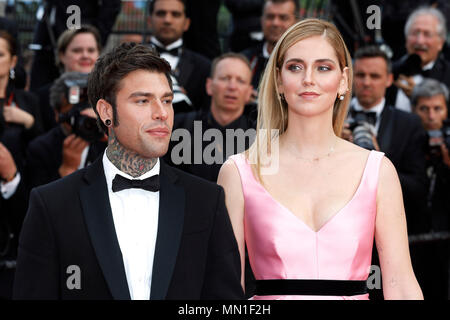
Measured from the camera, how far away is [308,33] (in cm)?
343

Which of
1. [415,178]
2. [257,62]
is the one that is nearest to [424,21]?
[257,62]

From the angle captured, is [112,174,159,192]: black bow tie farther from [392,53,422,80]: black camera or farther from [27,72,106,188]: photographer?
[392,53,422,80]: black camera

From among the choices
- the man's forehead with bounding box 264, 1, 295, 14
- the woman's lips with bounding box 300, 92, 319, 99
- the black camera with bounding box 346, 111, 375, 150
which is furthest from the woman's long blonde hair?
the man's forehead with bounding box 264, 1, 295, 14

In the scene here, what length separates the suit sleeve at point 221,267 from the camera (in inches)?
104

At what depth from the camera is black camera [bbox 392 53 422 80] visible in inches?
262

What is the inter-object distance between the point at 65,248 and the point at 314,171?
131 cm

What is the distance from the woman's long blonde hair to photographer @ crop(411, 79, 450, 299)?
2.30 meters

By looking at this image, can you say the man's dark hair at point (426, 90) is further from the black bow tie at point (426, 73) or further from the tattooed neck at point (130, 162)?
the tattooed neck at point (130, 162)

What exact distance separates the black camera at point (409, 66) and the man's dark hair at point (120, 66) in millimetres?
4259

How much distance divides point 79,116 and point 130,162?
6.83 feet

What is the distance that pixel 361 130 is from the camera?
4.89 metres

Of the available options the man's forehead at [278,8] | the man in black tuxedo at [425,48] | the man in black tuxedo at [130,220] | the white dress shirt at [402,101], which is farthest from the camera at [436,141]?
the man in black tuxedo at [130,220]

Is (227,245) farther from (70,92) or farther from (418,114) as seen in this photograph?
(418,114)
